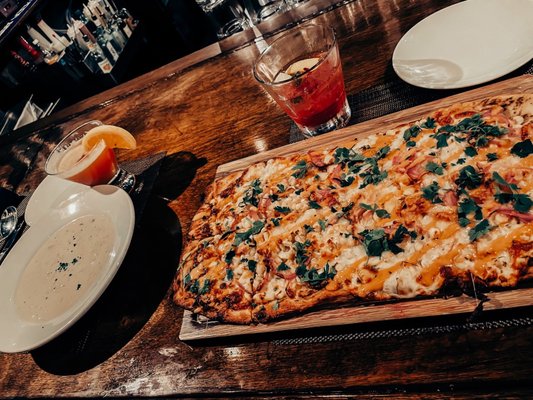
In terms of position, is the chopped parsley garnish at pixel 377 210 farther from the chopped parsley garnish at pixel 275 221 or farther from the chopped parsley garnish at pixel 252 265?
the chopped parsley garnish at pixel 252 265

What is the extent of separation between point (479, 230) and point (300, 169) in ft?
2.57

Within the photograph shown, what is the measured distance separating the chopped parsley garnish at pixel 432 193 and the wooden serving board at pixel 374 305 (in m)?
0.33

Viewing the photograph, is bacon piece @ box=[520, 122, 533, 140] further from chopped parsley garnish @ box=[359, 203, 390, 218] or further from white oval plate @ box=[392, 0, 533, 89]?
chopped parsley garnish @ box=[359, 203, 390, 218]

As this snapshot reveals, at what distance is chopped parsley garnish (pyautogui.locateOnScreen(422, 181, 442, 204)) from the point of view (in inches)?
48.0

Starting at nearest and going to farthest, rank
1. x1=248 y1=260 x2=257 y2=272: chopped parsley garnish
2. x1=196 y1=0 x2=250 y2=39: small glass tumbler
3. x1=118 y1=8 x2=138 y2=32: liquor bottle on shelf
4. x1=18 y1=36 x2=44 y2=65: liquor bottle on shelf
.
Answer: x1=248 y1=260 x2=257 y2=272: chopped parsley garnish → x1=196 y1=0 x2=250 y2=39: small glass tumbler → x1=118 y1=8 x2=138 y2=32: liquor bottle on shelf → x1=18 y1=36 x2=44 y2=65: liquor bottle on shelf

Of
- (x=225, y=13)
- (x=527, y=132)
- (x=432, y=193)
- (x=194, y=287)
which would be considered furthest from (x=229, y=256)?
(x=225, y=13)

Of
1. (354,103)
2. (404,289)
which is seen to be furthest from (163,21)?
(404,289)

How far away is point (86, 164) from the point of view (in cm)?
217

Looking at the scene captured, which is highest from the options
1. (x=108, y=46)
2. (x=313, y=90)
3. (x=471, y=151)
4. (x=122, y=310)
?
(x=313, y=90)

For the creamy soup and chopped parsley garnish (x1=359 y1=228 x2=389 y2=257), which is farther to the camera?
the creamy soup

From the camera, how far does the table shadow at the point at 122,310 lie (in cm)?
173

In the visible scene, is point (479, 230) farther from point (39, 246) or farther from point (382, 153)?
point (39, 246)

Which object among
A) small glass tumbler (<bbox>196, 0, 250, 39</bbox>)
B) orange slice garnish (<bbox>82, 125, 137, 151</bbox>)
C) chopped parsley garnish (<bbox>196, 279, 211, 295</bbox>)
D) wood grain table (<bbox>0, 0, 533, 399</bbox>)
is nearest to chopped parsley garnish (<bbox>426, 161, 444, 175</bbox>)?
wood grain table (<bbox>0, 0, 533, 399</bbox>)

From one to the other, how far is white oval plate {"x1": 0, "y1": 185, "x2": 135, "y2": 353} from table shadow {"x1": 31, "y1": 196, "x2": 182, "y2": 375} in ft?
0.66
